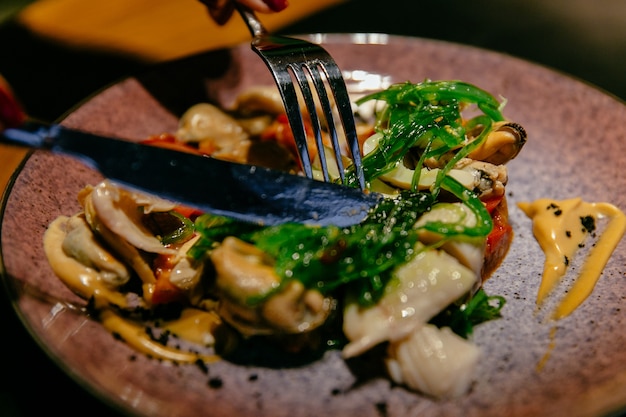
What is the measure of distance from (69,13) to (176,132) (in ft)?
5.05

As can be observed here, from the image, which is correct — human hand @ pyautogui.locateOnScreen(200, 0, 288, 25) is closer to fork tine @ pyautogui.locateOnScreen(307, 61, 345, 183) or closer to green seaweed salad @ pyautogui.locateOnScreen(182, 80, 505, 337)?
fork tine @ pyautogui.locateOnScreen(307, 61, 345, 183)

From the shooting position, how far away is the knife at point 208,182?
162cm

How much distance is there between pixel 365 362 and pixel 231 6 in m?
1.82

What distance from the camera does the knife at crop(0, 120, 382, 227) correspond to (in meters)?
1.62

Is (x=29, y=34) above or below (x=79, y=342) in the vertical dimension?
above

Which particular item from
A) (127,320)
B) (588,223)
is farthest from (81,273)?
(588,223)

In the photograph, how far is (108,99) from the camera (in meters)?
2.80

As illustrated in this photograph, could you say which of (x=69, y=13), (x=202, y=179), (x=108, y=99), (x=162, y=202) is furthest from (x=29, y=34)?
(x=202, y=179)

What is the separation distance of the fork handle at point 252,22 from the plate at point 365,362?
1.65ft

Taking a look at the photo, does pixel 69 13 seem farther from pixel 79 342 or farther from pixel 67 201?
pixel 79 342

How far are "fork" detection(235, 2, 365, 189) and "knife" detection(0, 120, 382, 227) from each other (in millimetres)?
233

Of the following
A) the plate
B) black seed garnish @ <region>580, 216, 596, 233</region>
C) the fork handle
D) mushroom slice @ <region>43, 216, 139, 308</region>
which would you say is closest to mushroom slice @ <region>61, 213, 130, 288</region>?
mushroom slice @ <region>43, 216, 139, 308</region>

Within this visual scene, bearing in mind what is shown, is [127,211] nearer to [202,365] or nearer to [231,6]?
[202,365]

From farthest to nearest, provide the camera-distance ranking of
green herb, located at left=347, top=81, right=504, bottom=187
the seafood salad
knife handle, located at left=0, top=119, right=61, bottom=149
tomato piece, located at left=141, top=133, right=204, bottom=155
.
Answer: tomato piece, located at left=141, top=133, right=204, bottom=155, green herb, located at left=347, top=81, right=504, bottom=187, the seafood salad, knife handle, located at left=0, top=119, right=61, bottom=149
